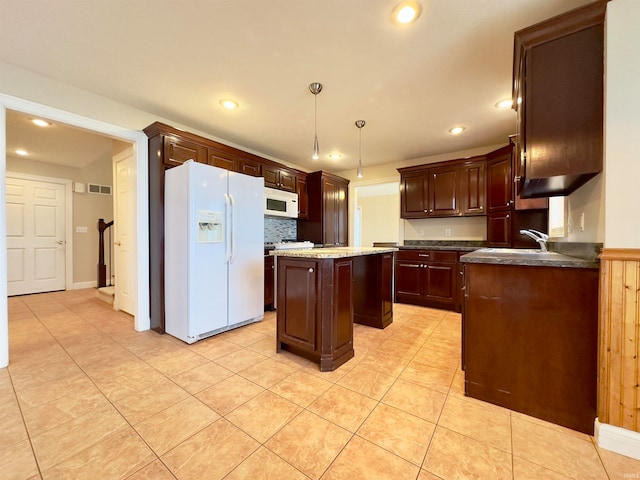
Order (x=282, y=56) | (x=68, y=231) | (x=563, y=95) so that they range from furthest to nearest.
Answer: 1. (x=68, y=231)
2. (x=282, y=56)
3. (x=563, y=95)

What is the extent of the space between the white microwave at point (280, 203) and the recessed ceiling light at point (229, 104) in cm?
126

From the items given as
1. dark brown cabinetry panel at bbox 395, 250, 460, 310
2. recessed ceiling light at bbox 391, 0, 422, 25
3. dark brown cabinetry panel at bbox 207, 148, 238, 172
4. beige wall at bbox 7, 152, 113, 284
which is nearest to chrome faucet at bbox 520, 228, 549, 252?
dark brown cabinetry panel at bbox 395, 250, 460, 310

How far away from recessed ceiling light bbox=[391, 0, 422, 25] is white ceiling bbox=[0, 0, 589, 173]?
4 cm

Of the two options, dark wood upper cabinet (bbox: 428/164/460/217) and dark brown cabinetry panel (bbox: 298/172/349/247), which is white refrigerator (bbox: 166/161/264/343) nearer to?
dark brown cabinetry panel (bbox: 298/172/349/247)

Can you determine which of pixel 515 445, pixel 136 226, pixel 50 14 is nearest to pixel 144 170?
pixel 136 226

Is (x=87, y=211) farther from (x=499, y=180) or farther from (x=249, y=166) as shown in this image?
(x=499, y=180)

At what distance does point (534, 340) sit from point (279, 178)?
3.67 m

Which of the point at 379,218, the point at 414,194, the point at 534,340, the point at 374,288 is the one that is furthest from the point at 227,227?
the point at 379,218

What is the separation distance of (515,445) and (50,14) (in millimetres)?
3706

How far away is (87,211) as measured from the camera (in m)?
5.39

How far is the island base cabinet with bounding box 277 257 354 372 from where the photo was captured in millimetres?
2043

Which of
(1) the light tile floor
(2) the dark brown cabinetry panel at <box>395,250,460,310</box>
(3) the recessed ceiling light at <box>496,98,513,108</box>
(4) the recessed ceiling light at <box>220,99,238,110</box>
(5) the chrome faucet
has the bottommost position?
(1) the light tile floor

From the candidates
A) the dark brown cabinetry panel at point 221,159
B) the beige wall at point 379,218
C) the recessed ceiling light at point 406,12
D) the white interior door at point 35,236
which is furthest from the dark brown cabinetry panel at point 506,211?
the white interior door at point 35,236

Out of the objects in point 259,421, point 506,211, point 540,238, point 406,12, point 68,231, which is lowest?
point 259,421
